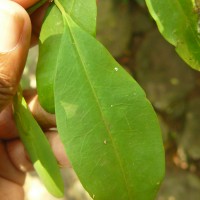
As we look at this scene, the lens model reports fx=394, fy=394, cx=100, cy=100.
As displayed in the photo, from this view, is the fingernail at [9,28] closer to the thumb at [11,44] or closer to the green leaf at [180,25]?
the thumb at [11,44]

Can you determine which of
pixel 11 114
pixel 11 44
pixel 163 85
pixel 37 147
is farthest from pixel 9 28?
pixel 163 85

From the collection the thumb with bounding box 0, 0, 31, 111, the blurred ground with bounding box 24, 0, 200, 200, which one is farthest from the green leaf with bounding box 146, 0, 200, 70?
the blurred ground with bounding box 24, 0, 200, 200

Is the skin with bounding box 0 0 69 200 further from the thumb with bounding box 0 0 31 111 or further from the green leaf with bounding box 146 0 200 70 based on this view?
the green leaf with bounding box 146 0 200 70

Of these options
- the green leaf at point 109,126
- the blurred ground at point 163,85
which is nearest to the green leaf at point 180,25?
the green leaf at point 109,126

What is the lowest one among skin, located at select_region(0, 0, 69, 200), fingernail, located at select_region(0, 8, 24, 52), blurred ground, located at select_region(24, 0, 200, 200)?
blurred ground, located at select_region(24, 0, 200, 200)

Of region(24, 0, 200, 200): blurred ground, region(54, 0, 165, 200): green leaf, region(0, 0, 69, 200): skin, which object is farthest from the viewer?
region(24, 0, 200, 200): blurred ground

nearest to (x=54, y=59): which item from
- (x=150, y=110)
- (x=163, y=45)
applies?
(x=150, y=110)

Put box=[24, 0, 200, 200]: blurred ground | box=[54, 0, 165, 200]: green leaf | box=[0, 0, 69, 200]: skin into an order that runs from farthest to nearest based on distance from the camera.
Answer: box=[24, 0, 200, 200]: blurred ground → box=[0, 0, 69, 200]: skin → box=[54, 0, 165, 200]: green leaf

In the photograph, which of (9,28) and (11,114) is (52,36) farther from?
(11,114)
